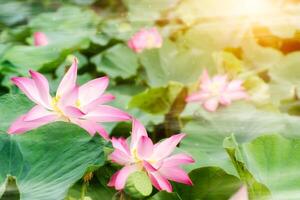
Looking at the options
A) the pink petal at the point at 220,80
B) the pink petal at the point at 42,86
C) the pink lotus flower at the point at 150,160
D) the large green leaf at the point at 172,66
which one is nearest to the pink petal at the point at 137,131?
the pink lotus flower at the point at 150,160

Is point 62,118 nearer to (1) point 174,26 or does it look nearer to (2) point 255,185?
(2) point 255,185

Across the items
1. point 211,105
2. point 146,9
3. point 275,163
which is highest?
point 275,163

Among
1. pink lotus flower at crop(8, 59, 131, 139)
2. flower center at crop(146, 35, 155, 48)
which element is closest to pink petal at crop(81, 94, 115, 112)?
pink lotus flower at crop(8, 59, 131, 139)

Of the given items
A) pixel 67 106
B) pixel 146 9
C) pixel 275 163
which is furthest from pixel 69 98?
pixel 146 9

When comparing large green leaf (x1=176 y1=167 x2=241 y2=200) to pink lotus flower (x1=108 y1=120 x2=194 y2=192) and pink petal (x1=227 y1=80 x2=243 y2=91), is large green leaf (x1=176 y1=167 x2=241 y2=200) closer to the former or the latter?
pink lotus flower (x1=108 y1=120 x2=194 y2=192)

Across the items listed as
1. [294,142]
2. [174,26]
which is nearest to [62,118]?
[294,142]

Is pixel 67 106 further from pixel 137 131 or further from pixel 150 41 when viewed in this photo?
pixel 150 41
